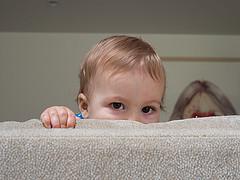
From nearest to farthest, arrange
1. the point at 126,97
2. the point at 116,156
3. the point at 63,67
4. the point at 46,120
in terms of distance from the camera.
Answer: the point at 116,156 → the point at 46,120 → the point at 126,97 → the point at 63,67

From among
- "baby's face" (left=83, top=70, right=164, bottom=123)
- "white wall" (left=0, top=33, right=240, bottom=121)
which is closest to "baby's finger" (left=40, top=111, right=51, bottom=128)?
"baby's face" (left=83, top=70, right=164, bottom=123)

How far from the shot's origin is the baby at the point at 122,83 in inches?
30.5

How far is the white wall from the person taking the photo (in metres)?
2.84

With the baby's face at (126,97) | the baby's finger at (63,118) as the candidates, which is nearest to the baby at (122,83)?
the baby's face at (126,97)

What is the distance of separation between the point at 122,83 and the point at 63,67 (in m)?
2.13

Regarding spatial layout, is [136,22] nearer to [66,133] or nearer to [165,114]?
[165,114]

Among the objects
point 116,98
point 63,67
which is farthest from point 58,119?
point 63,67

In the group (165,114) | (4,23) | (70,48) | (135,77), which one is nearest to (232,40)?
(165,114)

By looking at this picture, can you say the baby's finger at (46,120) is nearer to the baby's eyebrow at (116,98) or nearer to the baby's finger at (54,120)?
the baby's finger at (54,120)

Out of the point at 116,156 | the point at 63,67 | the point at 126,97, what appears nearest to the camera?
the point at 116,156

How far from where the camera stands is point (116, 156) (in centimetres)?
31

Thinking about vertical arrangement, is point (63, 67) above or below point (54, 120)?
below

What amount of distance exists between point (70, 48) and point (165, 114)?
861 mm

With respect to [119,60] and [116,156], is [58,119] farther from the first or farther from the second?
[119,60]
